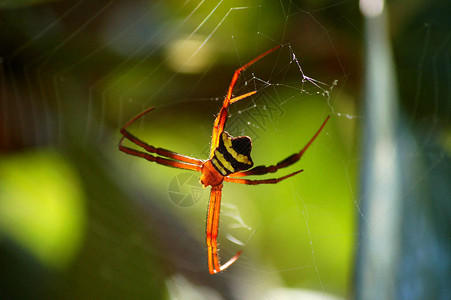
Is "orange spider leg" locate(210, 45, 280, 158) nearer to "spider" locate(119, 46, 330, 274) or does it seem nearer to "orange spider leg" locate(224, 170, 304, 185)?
"spider" locate(119, 46, 330, 274)

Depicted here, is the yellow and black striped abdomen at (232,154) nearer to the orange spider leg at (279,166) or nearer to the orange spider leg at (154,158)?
the orange spider leg at (279,166)

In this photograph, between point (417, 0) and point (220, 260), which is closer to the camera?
point (417, 0)

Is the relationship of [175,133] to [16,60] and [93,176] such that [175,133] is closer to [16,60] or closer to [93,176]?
[93,176]

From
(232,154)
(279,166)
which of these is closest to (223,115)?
(232,154)

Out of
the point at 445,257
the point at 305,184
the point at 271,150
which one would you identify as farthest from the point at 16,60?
the point at 445,257

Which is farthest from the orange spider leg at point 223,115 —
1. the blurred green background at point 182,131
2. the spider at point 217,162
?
the blurred green background at point 182,131

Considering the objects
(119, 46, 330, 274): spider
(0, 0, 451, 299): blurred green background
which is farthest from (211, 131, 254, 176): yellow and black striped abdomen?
(0, 0, 451, 299): blurred green background

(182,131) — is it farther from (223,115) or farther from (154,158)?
(223,115)
